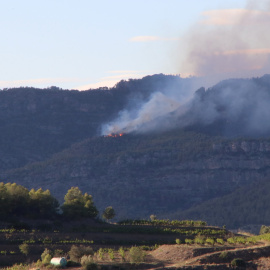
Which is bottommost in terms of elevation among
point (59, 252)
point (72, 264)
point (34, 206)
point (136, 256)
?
point (72, 264)

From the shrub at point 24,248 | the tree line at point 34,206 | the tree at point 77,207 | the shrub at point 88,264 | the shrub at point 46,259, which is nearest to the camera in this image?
the shrub at point 88,264

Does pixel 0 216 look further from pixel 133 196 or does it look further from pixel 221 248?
pixel 133 196

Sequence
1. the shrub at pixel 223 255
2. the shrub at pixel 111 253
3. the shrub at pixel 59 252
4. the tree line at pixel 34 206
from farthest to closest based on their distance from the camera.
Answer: the tree line at pixel 34 206
the shrub at pixel 59 252
the shrub at pixel 111 253
the shrub at pixel 223 255

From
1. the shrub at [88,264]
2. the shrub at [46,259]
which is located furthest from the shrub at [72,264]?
the shrub at [88,264]

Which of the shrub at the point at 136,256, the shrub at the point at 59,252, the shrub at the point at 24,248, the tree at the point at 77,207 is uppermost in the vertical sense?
the tree at the point at 77,207

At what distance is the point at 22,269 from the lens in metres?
70.3

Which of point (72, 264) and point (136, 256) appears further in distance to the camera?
point (136, 256)

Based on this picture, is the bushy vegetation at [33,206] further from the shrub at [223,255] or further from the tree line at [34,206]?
the shrub at [223,255]

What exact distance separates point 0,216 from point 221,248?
30.6 metres

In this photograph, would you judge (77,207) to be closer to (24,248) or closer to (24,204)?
(24,204)

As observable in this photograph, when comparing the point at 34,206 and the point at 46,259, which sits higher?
the point at 34,206

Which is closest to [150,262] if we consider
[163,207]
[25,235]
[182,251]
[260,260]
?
[182,251]

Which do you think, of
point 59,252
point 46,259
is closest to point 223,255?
point 46,259

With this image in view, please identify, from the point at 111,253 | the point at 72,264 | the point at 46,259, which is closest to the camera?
the point at 72,264
